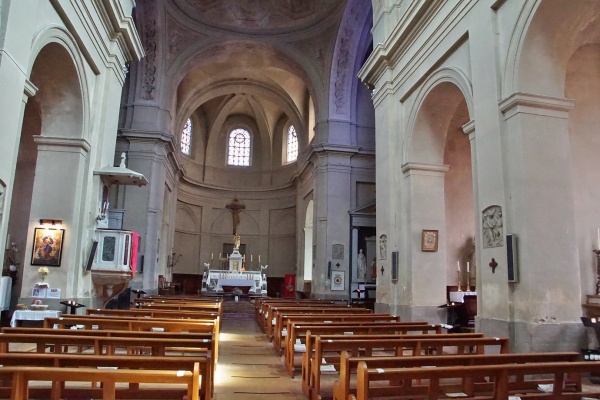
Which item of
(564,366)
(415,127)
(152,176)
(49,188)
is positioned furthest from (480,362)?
(152,176)

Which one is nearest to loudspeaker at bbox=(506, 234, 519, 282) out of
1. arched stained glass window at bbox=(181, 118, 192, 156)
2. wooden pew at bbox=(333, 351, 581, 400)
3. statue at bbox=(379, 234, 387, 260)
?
wooden pew at bbox=(333, 351, 581, 400)

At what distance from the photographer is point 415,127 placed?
420 inches

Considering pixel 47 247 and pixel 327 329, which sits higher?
pixel 47 247

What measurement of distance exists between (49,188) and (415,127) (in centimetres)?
755

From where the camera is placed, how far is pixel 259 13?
20.8 m

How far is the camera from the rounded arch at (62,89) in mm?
9047

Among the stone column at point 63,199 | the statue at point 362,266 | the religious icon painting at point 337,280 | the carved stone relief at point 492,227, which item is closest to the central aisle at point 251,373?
the stone column at point 63,199

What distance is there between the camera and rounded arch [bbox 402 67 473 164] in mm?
9930

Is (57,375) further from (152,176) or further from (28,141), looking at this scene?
(152,176)

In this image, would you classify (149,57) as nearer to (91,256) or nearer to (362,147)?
(362,147)

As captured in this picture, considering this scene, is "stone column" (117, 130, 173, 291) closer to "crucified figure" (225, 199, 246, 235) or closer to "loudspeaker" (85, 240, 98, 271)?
"crucified figure" (225, 199, 246, 235)

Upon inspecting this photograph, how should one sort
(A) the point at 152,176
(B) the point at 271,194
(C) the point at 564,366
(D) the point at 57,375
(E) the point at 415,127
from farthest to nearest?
(B) the point at 271,194 → (A) the point at 152,176 → (E) the point at 415,127 → (C) the point at 564,366 → (D) the point at 57,375

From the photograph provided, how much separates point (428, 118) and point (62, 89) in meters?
7.47

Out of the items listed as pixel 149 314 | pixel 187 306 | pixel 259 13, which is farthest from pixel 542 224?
pixel 259 13
